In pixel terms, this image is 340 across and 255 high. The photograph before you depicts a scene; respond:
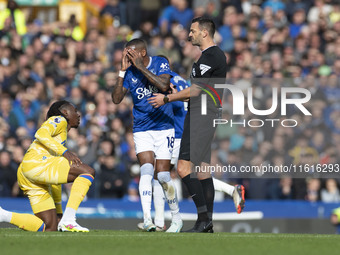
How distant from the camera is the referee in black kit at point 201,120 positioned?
9.23 metres

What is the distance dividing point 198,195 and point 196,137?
2.31ft

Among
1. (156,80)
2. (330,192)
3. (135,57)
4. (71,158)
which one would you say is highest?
(135,57)

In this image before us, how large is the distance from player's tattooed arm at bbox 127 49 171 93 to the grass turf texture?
182cm

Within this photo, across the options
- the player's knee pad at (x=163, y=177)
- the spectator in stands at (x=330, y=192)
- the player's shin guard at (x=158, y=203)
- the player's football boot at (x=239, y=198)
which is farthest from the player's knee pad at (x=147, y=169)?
the spectator in stands at (x=330, y=192)

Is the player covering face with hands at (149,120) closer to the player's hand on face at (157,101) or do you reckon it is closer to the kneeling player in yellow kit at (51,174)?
the player's hand on face at (157,101)

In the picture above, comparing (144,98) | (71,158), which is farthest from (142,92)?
(71,158)

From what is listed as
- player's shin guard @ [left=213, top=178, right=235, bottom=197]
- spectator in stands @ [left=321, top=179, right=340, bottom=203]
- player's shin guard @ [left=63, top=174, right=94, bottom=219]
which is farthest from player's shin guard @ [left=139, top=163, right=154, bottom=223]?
spectator in stands @ [left=321, top=179, right=340, bottom=203]

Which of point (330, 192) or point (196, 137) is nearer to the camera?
point (196, 137)

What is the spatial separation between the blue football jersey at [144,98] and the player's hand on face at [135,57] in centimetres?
24

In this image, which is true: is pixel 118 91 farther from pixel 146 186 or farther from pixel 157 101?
pixel 146 186

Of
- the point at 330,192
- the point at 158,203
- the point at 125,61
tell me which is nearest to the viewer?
the point at 125,61

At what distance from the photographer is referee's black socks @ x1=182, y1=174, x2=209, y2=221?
9312 millimetres

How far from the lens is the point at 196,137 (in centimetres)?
930

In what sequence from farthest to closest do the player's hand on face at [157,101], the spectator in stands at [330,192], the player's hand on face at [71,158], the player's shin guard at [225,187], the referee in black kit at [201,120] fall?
the spectator in stands at [330,192] → the player's shin guard at [225,187] → the referee in black kit at [201,120] → the player's hand on face at [157,101] → the player's hand on face at [71,158]
